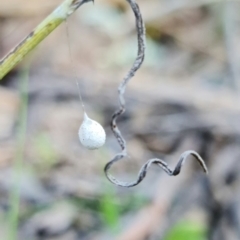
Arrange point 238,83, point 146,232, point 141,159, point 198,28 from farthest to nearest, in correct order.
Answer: point 198,28 < point 238,83 < point 141,159 < point 146,232

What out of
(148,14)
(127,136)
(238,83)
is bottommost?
(238,83)

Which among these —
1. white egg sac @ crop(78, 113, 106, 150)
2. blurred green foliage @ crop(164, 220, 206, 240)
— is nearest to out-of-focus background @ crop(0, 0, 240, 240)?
blurred green foliage @ crop(164, 220, 206, 240)

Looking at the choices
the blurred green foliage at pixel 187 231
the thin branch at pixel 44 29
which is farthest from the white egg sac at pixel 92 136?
the blurred green foliage at pixel 187 231

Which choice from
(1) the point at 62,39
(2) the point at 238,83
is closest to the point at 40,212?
(2) the point at 238,83

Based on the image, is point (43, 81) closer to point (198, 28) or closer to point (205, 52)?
point (205, 52)

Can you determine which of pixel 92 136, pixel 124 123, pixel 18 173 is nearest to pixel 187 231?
pixel 18 173

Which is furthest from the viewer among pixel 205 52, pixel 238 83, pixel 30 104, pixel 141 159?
pixel 205 52

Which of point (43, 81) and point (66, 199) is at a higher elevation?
point (43, 81)

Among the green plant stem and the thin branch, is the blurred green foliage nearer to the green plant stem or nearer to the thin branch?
the green plant stem
